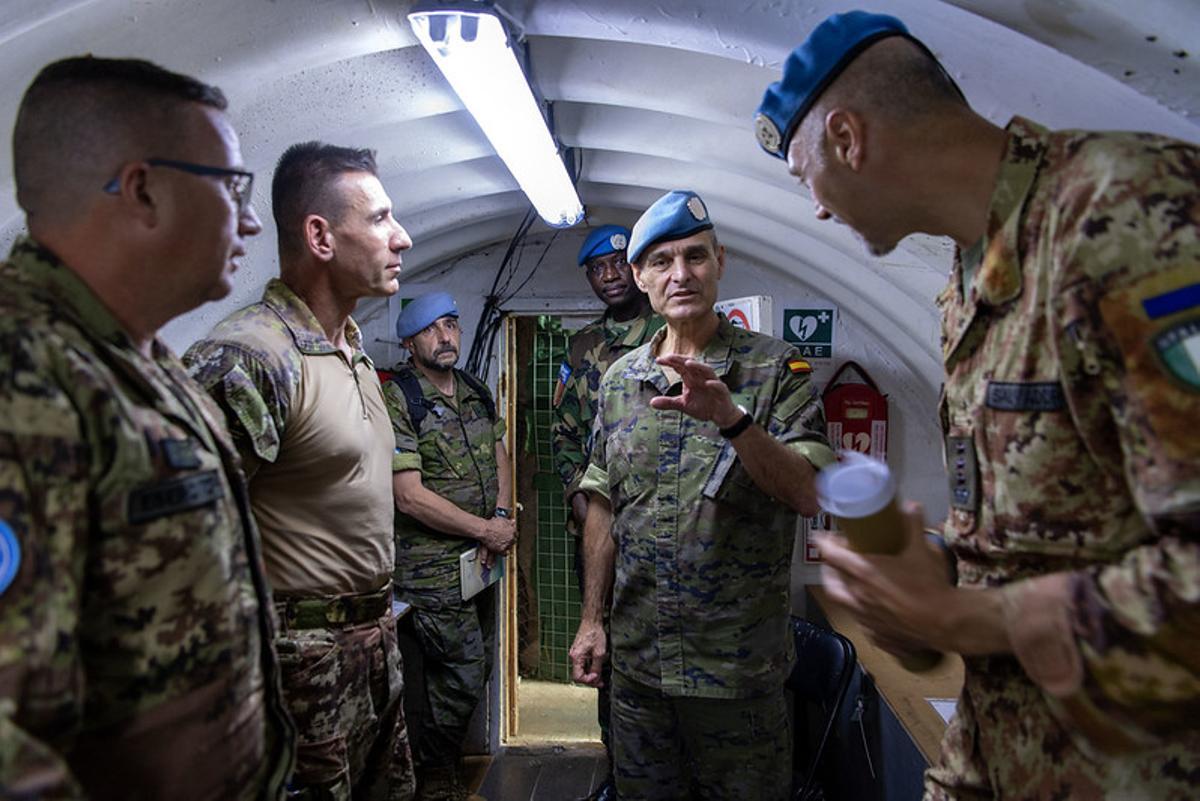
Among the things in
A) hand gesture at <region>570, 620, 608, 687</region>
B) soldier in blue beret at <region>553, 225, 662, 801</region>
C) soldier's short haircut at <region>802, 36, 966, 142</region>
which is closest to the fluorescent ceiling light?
soldier in blue beret at <region>553, 225, 662, 801</region>

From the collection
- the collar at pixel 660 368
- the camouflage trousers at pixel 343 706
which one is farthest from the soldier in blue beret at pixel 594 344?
the camouflage trousers at pixel 343 706

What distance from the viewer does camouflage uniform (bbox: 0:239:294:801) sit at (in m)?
0.84

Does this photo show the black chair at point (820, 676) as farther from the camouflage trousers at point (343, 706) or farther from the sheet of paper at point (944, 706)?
the camouflage trousers at point (343, 706)

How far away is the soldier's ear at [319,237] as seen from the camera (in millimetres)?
2162

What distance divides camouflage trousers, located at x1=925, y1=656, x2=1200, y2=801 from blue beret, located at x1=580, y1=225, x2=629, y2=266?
125 inches

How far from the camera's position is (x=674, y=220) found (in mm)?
2422

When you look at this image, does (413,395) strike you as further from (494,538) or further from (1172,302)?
(1172,302)

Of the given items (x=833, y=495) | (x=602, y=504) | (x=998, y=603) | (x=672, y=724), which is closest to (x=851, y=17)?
(x=833, y=495)

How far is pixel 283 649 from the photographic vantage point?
1912mm

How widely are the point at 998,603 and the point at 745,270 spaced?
359cm

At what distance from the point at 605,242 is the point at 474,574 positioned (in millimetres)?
1879

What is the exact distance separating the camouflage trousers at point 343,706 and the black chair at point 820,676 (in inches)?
66.8

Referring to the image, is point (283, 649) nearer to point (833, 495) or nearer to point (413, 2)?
point (833, 495)

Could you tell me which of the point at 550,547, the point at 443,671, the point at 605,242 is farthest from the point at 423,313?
the point at 550,547
